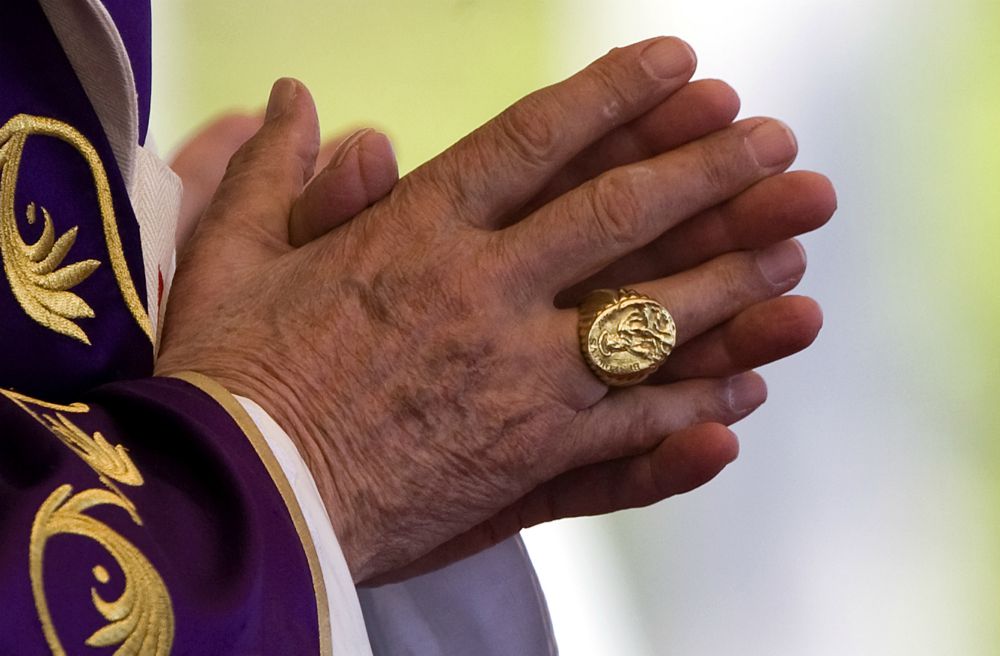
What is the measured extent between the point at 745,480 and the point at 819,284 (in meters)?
0.22

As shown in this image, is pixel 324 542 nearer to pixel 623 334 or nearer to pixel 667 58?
pixel 623 334

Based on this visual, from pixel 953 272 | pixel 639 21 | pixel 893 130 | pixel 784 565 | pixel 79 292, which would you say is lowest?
pixel 784 565

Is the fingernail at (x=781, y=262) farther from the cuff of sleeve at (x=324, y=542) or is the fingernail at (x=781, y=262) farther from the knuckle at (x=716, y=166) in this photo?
the cuff of sleeve at (x=324, y=542)

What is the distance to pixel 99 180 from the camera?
1.32 feet

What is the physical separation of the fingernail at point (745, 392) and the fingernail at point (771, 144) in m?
0.11

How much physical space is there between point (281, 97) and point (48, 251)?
9.6 inches

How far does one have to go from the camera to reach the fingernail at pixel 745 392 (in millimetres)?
591

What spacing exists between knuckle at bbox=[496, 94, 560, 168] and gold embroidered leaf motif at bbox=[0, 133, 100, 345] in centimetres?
20

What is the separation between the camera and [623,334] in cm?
51

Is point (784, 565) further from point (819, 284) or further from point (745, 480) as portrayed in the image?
point (819, 284)

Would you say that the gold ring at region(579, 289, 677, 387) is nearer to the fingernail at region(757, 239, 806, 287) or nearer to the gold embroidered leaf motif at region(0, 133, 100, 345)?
the fingernail at region(757, 239, 806, 287)

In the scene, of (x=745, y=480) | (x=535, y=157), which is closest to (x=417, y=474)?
(x=535, y=157)

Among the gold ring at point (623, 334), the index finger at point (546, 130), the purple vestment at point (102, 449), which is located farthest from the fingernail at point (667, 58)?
the purple vestment at point (102, 449)

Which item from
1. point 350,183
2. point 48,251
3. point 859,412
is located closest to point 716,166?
point 350,183
